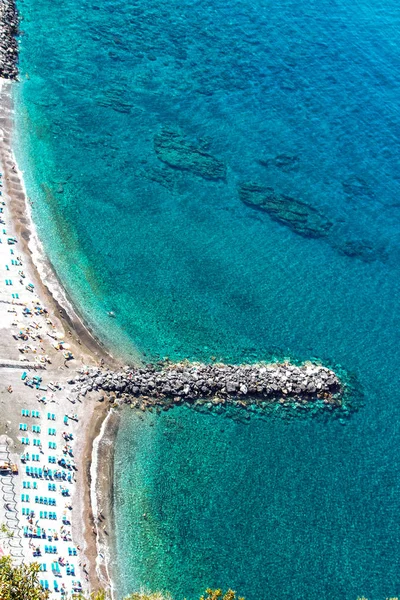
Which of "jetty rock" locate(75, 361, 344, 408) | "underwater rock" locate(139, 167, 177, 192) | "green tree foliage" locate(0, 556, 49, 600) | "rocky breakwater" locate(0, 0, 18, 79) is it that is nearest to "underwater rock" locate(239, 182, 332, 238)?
"underwater rock" locate(139, 167, 177, 192)

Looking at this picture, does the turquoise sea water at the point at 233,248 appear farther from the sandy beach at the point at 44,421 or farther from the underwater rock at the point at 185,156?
the sandy beach at the point at 44,421

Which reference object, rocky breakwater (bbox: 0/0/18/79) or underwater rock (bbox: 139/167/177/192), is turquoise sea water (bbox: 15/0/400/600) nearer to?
underwater rock (bbox: 139/167/177/192)

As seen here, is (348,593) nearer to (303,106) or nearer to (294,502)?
(294,502)

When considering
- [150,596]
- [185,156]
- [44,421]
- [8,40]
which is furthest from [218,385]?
[8,40]

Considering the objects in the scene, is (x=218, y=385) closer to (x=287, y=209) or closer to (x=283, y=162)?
(x=287, y=209)

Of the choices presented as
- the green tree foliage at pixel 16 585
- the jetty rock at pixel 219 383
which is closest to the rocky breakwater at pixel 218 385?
the jetty rock at pixel 219 383

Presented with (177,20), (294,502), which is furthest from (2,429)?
(177,20)
